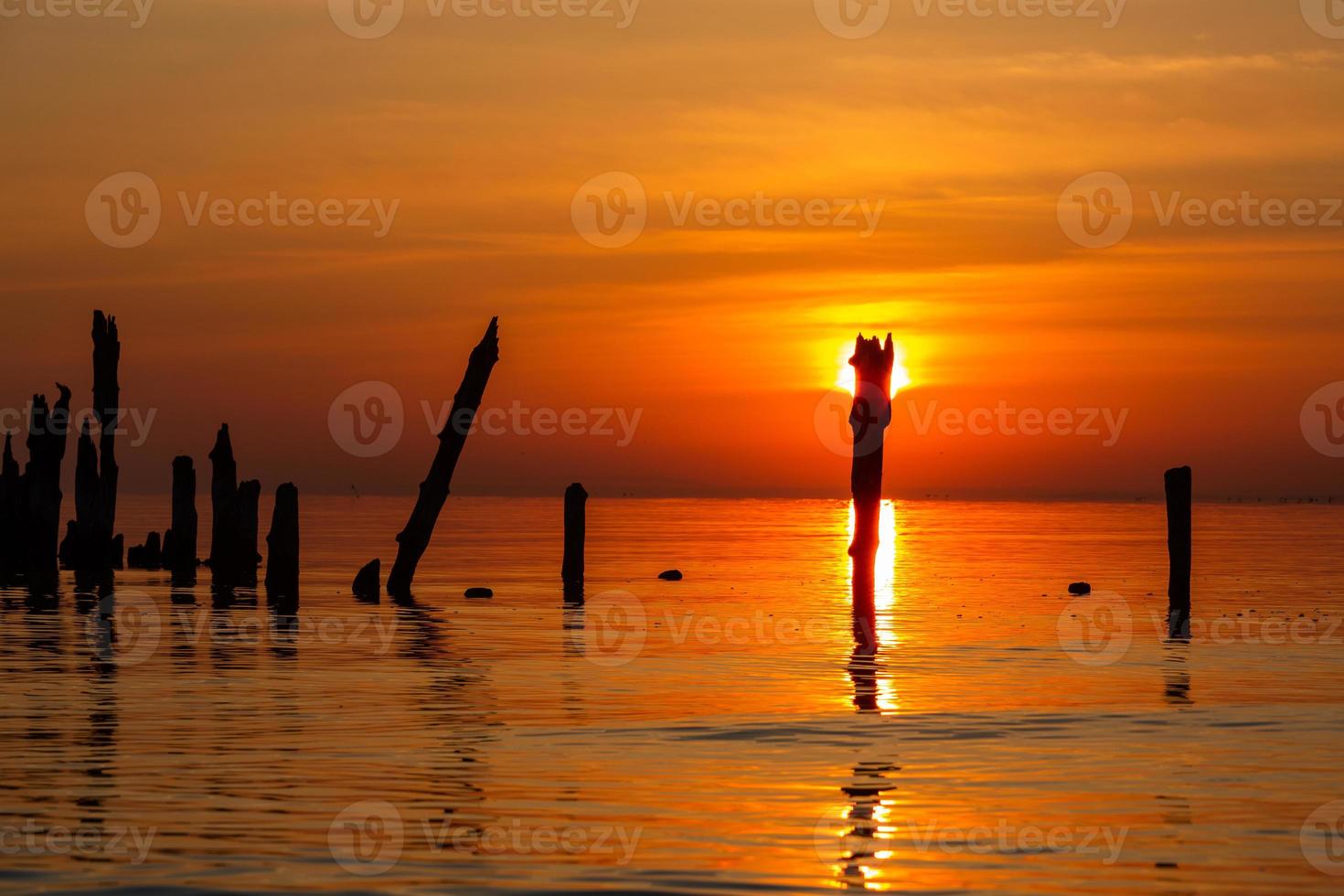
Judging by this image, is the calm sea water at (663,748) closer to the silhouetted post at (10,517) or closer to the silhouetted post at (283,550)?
the silhouetted post at (283,550)

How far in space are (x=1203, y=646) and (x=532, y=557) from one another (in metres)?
31.1

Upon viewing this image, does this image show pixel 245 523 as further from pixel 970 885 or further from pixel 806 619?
pixel 970 885

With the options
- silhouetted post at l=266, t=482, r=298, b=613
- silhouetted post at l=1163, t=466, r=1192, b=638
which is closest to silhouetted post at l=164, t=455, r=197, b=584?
silhouetted post at l=266, t=482, r=298, b=613

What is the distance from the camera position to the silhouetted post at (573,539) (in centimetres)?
3497

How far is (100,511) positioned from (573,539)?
12874mm

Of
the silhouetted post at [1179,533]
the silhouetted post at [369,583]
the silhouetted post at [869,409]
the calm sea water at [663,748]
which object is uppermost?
the silhouetted post at [869,409]

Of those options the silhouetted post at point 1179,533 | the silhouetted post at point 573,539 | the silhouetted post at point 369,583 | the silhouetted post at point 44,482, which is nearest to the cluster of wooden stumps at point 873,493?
the silhouetted post at point 1179,533

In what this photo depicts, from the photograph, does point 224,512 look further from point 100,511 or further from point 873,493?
point 873,493

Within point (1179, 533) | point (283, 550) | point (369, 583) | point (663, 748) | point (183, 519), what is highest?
point (183, 519)

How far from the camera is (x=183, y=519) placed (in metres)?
41.4

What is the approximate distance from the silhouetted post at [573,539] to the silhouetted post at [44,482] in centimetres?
1345

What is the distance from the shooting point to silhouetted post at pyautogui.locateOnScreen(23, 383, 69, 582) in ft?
134

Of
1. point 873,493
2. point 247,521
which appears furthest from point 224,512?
point 873,493

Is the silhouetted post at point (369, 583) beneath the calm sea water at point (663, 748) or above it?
above
